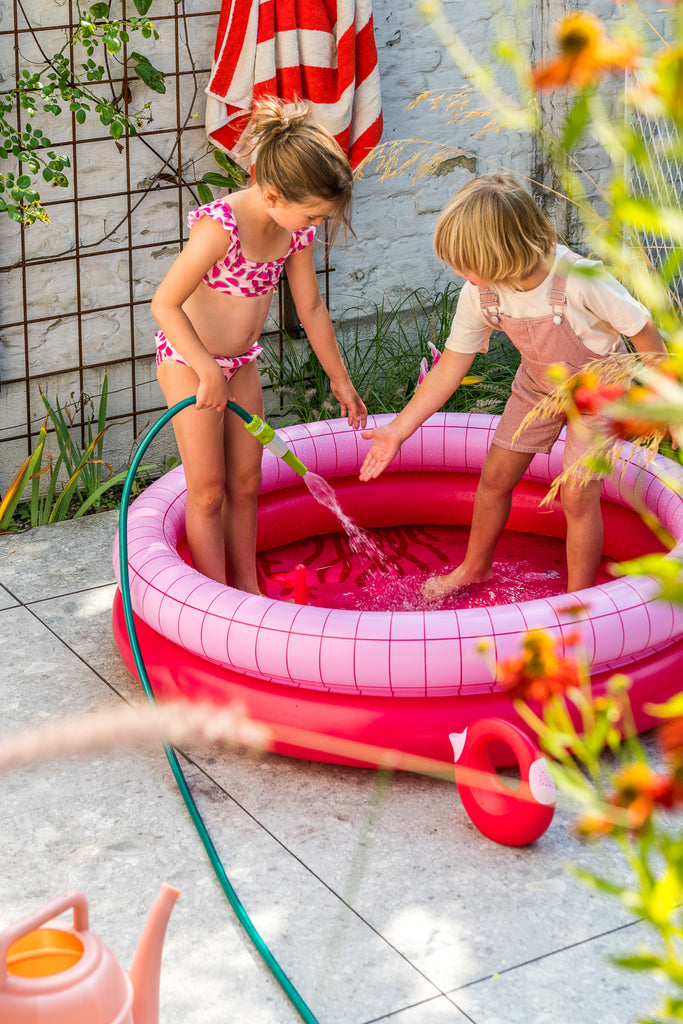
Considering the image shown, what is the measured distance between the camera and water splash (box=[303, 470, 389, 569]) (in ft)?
10.5

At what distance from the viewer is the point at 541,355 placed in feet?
8.20

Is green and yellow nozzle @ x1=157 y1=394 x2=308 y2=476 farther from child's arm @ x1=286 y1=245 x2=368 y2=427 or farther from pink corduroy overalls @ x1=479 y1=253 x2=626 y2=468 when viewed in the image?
pink corduroy overalls @ x1=479 y1=253 x2=626 y2=468

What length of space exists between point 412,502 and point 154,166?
1.38 metres

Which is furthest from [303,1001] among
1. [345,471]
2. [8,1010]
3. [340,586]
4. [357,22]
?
[357,22]

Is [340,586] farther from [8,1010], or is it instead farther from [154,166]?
[8,1010]

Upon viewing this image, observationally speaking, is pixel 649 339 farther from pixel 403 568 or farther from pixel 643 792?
pixel 643 792

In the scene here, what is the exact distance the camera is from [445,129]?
4.18 metres

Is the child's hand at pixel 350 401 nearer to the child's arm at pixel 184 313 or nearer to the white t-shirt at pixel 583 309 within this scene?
the white t-shirt at pixel 583 309

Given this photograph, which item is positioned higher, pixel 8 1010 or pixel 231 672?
pixel 8 1010

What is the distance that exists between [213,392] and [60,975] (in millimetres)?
1361

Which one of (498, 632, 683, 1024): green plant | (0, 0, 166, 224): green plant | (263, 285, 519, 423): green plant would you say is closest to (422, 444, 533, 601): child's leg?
(263, 285, 519, 423): green plant

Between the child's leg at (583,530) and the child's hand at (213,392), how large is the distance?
784 millimetres

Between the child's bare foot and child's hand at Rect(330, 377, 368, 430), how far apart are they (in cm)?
48

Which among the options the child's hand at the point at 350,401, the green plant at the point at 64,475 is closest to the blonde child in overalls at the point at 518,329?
the child's hand at the point at 350,401
